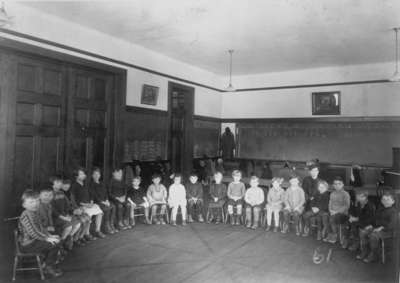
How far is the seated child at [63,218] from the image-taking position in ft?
13.7

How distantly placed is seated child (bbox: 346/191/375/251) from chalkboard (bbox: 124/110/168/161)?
4314 mm

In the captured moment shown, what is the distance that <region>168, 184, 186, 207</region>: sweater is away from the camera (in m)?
5.88

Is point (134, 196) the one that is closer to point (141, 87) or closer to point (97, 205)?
point (97, 205)

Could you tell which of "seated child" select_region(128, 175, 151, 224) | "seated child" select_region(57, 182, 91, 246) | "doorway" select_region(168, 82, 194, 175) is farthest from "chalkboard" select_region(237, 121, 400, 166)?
"seated child" select_region(57, 182, 91, 246)

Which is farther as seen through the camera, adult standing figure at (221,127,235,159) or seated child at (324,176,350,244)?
adult standing figure at (221,127,235,159)

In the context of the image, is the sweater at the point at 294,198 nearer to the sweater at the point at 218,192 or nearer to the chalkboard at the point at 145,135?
the sweater at the point at 218,192

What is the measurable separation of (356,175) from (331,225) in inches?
117

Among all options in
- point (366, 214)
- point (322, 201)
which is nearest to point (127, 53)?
point (322, 201)

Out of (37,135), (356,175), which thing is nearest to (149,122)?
(37,135)

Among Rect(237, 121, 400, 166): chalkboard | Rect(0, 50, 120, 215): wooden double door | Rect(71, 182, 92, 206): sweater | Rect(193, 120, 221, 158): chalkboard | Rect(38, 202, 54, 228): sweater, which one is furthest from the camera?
Rect(193, 120, 221, 158): chalkboard

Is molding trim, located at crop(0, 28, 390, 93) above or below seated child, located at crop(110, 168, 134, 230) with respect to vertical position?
above

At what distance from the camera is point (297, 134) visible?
363 inches

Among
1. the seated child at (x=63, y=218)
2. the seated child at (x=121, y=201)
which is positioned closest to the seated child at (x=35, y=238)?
the seated child at (x=63, y=218)

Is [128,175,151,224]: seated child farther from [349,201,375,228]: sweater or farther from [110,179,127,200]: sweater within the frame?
[349,201,375,228]: sweater
